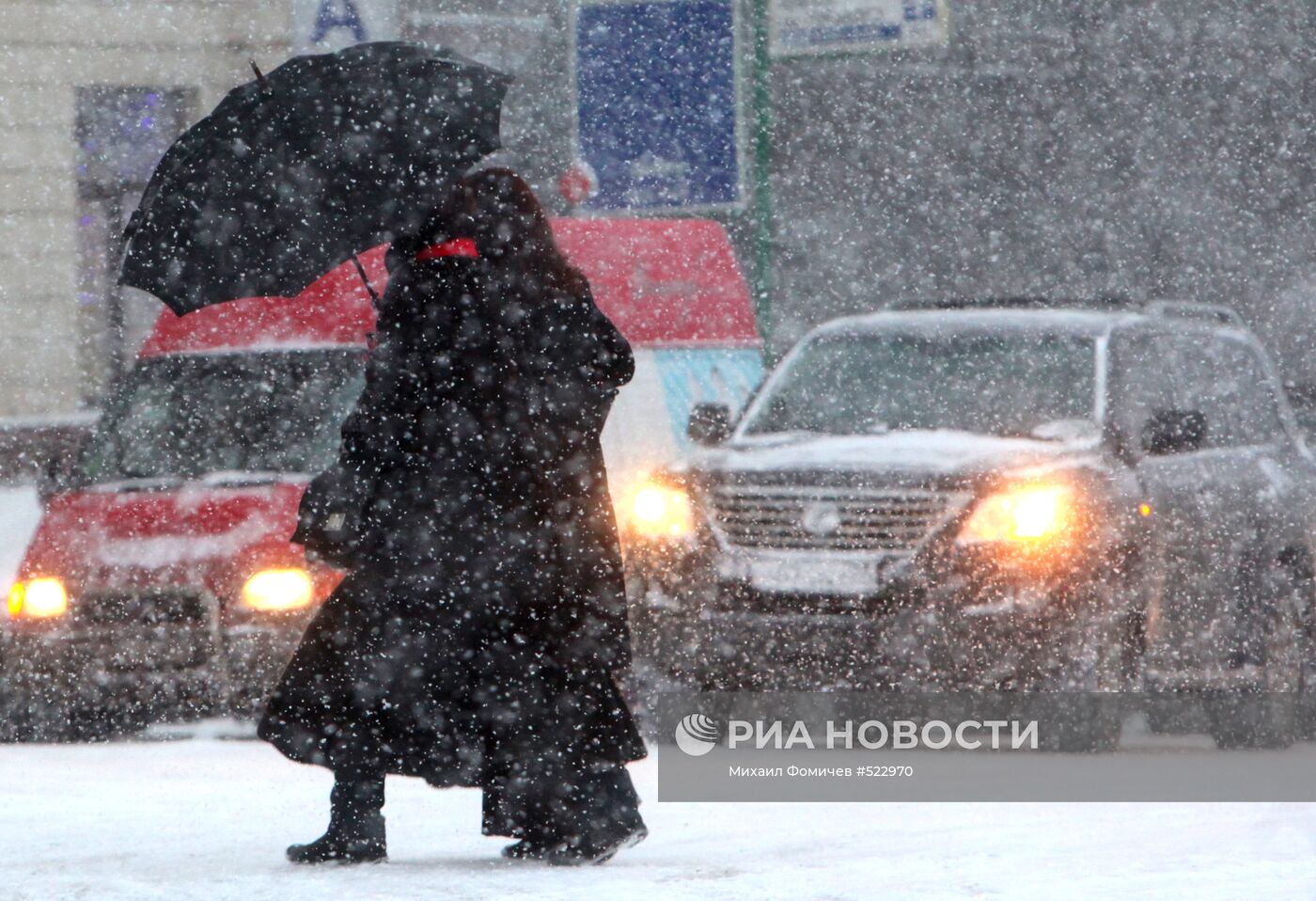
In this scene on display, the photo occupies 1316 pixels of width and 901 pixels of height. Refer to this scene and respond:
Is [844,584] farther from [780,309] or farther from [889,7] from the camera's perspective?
[780,309]

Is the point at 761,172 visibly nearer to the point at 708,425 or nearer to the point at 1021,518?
the point at 708,425

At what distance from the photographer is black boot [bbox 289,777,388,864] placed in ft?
19.4

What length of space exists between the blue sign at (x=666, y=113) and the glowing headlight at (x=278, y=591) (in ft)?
16.6

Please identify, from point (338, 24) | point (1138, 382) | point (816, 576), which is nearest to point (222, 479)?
point (816, 576)

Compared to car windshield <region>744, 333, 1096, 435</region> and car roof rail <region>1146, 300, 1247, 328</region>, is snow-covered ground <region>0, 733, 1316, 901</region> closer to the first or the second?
car windshield <region>744, 333, 1096, 435</region>

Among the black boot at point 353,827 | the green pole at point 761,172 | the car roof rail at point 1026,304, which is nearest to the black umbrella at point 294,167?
the black boot at point 353,827

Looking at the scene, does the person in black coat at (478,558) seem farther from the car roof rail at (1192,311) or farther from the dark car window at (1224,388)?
the car roof rail at (1192,311)

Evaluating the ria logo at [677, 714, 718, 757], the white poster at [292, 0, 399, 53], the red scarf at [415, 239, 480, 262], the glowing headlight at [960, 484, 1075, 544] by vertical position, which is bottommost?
the ria logo at [677, 714, 718, 757]

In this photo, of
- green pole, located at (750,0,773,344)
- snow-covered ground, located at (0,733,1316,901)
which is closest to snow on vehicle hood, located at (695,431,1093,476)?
snow-covered ground, located at (0,733,1316,901)

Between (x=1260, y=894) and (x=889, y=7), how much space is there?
31.1 feet

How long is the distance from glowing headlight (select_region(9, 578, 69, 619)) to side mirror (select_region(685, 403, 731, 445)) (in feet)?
7.41

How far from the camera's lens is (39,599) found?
905 cm

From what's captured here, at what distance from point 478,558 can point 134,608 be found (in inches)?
134

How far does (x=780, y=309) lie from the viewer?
73.5 feet
